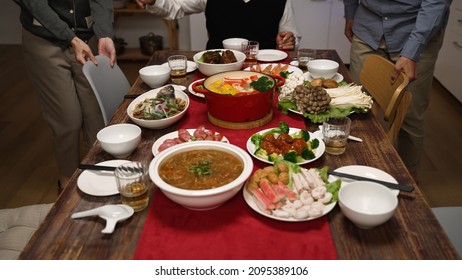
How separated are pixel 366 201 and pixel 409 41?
4.49ft

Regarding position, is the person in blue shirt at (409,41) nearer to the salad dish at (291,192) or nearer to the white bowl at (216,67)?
the white bowl at (216,67)

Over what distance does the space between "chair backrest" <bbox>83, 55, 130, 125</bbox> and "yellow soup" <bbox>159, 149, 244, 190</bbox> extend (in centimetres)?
78

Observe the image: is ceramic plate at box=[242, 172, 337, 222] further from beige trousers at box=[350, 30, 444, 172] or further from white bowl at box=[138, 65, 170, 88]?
beige trousers at box=[350, 30, 444, 172]

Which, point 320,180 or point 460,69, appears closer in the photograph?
point 320,180

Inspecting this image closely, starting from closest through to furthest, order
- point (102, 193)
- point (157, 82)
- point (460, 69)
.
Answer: point (102, 193), point (157, 82), point (460, 69)

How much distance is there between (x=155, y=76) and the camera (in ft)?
6.34

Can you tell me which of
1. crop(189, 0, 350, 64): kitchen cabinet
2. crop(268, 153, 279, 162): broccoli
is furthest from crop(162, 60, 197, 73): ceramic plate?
crop(189, 0, 350, 64): kitchen cabinet

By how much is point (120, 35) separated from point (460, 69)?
12.8ft

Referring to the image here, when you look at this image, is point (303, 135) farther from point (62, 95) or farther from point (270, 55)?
point (62, 95)
